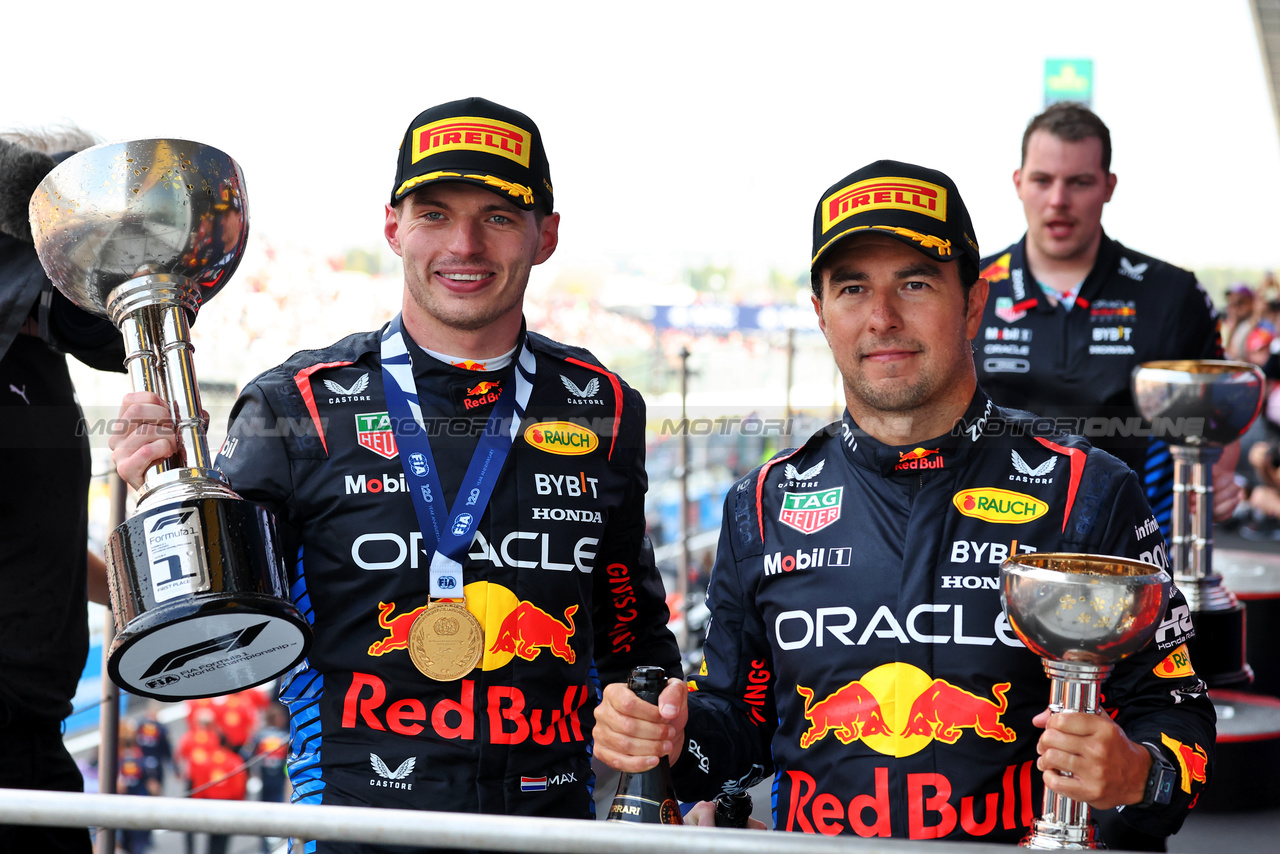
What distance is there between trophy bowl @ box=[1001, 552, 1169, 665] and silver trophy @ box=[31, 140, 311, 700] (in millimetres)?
835

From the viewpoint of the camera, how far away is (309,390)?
170 centimetres

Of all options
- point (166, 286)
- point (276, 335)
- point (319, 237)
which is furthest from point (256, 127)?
point (166, 286)

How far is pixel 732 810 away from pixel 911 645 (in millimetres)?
336

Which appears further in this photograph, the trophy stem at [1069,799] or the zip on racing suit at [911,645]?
the zip on racing suit at [911,645]

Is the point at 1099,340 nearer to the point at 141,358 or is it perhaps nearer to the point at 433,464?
the point at 433,464

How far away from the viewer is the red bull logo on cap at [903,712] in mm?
1431

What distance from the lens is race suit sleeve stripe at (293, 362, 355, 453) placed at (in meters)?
1.68

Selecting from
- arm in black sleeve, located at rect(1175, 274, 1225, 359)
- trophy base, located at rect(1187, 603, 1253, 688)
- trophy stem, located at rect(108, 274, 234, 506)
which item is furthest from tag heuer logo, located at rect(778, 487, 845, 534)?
trophy base, located at rect(1187, 603, 1253, 688)

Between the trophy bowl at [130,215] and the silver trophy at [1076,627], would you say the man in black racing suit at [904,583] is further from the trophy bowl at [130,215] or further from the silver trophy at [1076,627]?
Answer: the trophy bowl at [130,215]

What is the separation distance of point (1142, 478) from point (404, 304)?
2.25m

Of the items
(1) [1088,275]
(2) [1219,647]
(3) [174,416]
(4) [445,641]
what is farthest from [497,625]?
(2) [1219,647]

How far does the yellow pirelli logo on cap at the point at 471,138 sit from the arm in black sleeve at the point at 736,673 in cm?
62

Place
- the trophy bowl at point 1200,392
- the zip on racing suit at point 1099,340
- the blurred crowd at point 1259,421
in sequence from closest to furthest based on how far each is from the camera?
the trophy bowl at point 1200,392 < the zip on racing suit at point 1099,340 < the blurred crowd at point 1259,421

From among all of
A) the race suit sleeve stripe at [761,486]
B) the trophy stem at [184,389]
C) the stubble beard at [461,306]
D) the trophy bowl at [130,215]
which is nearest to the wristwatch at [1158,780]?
the race suit sleeve stripe at [761,486]
